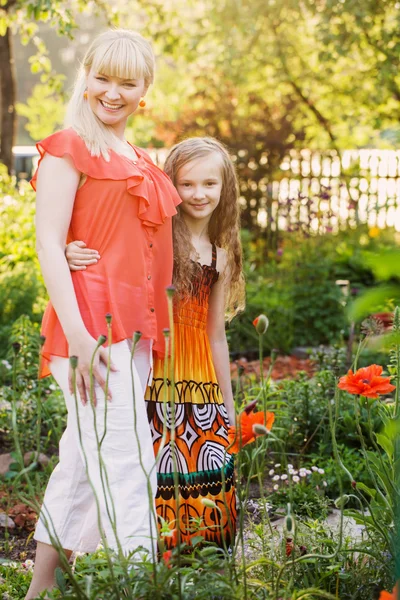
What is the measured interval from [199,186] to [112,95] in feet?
1.82

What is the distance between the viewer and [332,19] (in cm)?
1095

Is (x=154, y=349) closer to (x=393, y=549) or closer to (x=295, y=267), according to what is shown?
(x=393, y=549)

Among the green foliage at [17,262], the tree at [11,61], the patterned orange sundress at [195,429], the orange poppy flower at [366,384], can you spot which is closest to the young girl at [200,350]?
the patterned orange sundress at [195,429]

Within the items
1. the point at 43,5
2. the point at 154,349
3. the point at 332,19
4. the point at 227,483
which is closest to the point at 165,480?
the point at 227,483

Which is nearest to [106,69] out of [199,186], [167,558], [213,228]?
[199,186]

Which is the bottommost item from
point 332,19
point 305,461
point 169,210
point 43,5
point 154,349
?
point 305,461

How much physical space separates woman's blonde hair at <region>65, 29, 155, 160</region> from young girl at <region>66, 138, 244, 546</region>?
43 cm

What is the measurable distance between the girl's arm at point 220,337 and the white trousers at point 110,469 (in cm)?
49

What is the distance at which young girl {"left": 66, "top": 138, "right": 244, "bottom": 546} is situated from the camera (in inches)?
107

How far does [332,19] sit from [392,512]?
385 inches

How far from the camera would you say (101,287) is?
235 cm

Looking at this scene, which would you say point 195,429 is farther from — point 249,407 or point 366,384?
point 249,407

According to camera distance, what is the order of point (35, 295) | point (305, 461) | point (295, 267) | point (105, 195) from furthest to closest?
point (295, 267) → point (35, 295) → point (305, 461) → point (105, 195)

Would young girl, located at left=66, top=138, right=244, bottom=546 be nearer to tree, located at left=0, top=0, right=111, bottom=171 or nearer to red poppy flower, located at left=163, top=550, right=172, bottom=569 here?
red poppy flower, located at left=163, top=550, right=172, bottom=569
